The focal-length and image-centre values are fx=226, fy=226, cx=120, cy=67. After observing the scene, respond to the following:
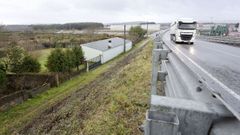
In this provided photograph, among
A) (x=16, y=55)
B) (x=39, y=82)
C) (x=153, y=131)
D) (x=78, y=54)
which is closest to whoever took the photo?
(x=153, y=131)

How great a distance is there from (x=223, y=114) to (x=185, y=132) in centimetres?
39

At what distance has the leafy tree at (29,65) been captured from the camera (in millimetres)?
26856

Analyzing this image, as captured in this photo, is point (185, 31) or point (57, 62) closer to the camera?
point (185, 31)

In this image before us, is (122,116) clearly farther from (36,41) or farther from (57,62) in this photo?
(36,41)

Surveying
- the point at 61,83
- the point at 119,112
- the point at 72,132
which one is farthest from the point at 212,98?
the point at 61,83

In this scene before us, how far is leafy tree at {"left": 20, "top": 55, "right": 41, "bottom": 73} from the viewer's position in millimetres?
26856

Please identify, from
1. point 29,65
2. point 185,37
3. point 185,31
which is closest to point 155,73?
point 185,37

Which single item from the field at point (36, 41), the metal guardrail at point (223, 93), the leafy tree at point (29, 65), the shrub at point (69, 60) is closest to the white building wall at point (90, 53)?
the shrub at point (69, 60)

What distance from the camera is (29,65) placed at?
27.3 meters

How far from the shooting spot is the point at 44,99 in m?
19.5

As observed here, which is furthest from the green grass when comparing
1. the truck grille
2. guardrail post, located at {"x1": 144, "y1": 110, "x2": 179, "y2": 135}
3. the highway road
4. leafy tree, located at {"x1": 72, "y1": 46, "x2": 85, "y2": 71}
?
leafy tree, located at {"x1": 72, "y1": 46, "x2": 85, "y2": 71}

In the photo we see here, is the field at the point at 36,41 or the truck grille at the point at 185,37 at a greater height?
the truck grille at the point at 185,37

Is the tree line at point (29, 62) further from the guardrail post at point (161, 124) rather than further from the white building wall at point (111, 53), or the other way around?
the guardrail post at point (161, 124)

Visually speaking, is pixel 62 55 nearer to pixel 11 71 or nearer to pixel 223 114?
pixel 11 71
